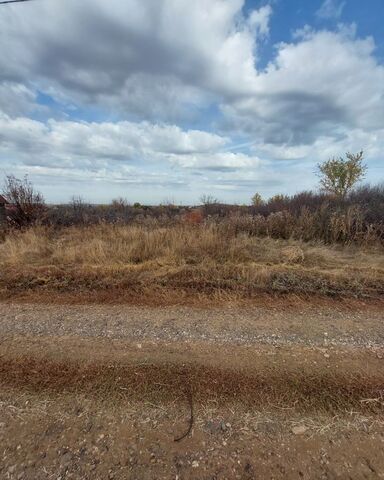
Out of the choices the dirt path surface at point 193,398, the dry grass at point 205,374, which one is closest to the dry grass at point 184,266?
the dirt path surface at point 193,398

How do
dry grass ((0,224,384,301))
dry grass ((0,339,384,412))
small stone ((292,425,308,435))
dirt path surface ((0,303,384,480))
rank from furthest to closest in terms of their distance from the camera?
dry grass ((0,224,384,301)) → dry grass ((0,339,384,412)) → small stone ((292,425,308,435)) → dirt path surface ((0,303,384,480))

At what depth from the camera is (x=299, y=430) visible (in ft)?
7.32

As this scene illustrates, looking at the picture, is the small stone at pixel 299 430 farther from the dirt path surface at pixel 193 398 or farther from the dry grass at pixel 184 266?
the dry grass at pixel 184 266

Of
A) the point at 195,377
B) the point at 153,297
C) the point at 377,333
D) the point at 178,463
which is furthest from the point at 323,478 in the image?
the point at 153,297

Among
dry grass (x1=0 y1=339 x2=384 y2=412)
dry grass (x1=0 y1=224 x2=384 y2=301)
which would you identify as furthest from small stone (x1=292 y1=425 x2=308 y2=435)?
dry grass (x1=0 y1=224 x2=384 y2=301)

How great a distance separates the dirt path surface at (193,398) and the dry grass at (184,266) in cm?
117

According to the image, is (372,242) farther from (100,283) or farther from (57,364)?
(57,364)

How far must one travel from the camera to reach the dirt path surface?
6.52 ft

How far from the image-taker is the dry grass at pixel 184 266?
17.1ft

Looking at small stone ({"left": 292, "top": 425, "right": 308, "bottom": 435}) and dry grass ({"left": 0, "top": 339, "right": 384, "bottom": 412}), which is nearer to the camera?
small stone ({"left": 292, "top": 425, "right": 308, "bottom": 435})

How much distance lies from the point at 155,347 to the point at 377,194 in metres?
13.1

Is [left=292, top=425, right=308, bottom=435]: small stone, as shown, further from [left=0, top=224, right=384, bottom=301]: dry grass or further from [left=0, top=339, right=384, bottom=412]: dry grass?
[left=0, top=224, right=384, bottom=301]: dry grass

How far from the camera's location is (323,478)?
1.87 m

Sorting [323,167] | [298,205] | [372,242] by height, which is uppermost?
[323,167]
